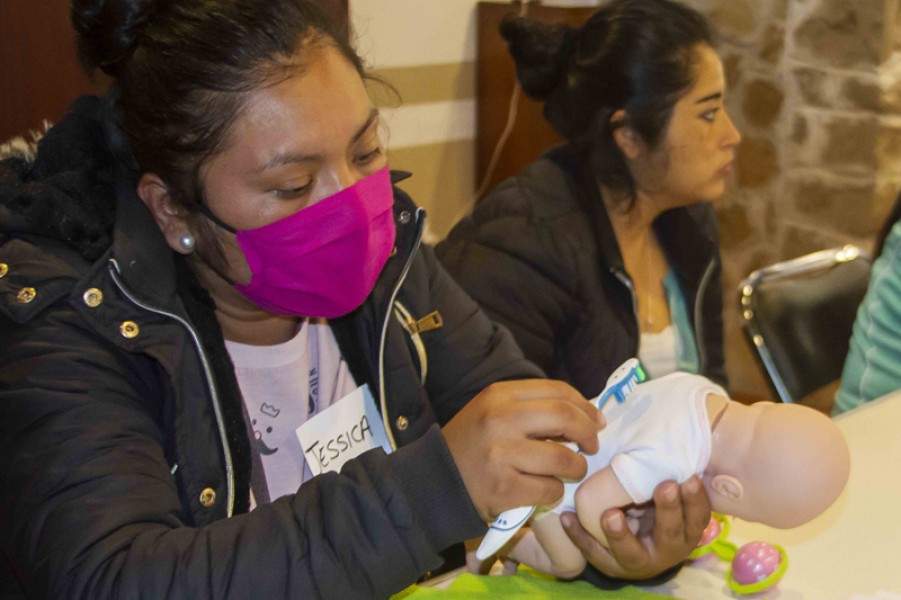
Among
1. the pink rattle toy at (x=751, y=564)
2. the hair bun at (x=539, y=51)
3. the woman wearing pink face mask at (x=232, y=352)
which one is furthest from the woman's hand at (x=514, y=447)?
the hair bun at (x=539, y=51)

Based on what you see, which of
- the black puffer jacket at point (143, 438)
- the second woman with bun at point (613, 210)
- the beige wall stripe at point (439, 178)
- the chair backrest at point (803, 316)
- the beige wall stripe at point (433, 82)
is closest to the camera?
the black puffer jacket at point (143, 438)

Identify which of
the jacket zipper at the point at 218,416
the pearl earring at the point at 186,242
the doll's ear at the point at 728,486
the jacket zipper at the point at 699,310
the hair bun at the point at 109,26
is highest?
the hair bun at the point at 109,26

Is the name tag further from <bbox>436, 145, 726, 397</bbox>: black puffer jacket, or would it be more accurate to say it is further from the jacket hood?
<bbox>436, 145, 726, 397</bbox>: black puffer jacket

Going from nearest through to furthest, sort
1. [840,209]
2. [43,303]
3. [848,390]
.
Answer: [43,303] < [848,390] < [840,209]

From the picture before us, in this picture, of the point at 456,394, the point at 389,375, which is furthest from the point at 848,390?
the point at 389,375

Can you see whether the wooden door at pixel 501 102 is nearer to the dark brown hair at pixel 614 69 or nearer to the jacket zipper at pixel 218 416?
the dark brown hair at pixel 614 69

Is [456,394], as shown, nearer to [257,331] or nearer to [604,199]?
[257,331]

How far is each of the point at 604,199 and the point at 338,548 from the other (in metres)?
1.50

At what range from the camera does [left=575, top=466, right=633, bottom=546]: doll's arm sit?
1272 mm

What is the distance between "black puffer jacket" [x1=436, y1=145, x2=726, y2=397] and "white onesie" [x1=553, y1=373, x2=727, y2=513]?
858 millimetres

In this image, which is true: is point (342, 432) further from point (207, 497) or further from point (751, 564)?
point (751, 564)

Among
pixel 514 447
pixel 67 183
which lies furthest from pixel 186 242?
pixel 514 447

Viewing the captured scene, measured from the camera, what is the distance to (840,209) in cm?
390

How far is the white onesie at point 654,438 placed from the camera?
1.27 metres
